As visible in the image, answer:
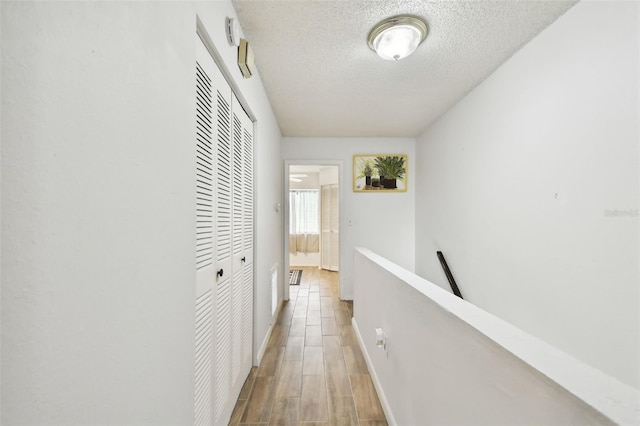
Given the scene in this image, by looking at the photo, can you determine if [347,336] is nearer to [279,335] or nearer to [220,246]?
[279,335]

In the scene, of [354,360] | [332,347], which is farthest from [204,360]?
[332,347]

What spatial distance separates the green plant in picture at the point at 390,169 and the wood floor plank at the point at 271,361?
8.88ft

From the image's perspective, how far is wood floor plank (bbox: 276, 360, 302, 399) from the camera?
1.90 m

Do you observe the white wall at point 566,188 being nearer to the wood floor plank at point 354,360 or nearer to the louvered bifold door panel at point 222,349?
the wood floor plank at point 354,360

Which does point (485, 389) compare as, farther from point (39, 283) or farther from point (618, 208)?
point (618, 208)

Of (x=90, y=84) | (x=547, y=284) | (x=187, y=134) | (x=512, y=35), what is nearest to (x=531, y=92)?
(x=512, y=35)

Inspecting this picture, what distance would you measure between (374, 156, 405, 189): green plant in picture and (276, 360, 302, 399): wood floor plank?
278 centimetres

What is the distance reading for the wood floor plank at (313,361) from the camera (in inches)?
85.4

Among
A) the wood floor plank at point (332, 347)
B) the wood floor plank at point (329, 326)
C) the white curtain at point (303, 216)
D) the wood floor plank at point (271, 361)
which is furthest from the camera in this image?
the white curtain at point (303, 216)

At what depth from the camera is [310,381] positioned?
204 centimetres

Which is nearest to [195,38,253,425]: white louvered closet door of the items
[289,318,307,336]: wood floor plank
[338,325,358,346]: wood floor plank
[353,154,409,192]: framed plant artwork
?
[289,318,307,336]: wood floor plank

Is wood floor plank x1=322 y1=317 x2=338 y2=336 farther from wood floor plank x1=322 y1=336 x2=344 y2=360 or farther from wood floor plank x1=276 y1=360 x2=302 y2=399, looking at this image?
wood floor plank x1=276 y1=360 x2=302 y2=399

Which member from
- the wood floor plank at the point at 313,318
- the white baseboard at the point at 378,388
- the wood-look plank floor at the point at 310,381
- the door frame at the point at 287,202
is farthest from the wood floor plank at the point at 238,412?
the door frame at the point at 287,202

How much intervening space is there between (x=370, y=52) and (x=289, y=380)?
97.5 inches
